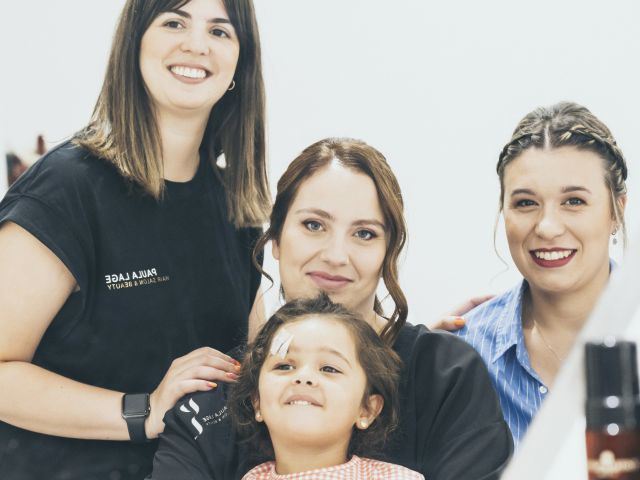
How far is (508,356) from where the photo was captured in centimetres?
191

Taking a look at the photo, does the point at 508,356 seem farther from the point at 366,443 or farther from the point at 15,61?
the point at 15,61

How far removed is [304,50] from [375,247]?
4.30 feet

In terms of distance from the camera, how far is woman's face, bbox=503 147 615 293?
185cm

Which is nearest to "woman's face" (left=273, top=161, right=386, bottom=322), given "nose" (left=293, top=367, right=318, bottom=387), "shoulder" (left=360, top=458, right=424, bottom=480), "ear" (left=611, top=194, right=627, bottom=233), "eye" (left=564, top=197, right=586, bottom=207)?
"nose" (left=293, top=367, right=318, bottom=387)

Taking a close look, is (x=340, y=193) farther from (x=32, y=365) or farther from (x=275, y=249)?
(x=32, y=365)

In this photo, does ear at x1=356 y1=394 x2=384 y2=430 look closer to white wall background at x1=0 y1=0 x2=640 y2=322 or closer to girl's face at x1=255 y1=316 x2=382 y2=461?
girl's face at x1=255 y1=316 x2=382 y2=461

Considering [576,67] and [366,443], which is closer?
[366,443]

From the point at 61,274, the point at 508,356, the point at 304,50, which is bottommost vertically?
the point at 508,356

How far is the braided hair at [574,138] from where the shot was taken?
6.23ft

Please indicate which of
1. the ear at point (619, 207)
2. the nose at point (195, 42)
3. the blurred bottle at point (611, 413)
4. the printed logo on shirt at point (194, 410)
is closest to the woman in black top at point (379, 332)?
the printed logo on shirt at point (194, 410)

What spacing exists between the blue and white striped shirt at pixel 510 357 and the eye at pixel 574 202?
0.73 feet

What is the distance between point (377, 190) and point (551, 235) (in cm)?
36

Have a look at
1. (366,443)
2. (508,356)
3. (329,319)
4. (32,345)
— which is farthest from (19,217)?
(508,356)

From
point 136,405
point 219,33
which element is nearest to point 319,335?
point 136,405
